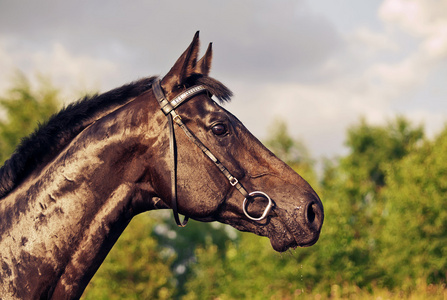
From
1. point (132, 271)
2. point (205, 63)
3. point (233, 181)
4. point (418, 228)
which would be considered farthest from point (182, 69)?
point (418, 228)

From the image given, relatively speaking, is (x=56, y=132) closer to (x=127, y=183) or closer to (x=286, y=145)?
(x=127, y=183)

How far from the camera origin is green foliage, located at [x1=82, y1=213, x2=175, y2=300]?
2041 centimetres

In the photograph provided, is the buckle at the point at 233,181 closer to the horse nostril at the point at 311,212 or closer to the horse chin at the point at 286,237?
the horse chin at the point at 286,237

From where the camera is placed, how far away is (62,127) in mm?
3064

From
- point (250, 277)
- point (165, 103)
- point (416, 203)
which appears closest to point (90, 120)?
point (165, 103)

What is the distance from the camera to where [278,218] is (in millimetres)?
2957

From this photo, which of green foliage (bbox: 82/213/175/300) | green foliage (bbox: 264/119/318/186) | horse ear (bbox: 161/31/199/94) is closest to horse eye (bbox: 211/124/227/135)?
horse ear (bbox: 161/31/199/94)

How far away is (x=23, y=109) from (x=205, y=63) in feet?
87.6

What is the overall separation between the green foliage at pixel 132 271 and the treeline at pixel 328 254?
0.05 meters

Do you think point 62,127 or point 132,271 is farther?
point 132,271

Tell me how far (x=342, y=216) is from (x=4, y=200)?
18385mm

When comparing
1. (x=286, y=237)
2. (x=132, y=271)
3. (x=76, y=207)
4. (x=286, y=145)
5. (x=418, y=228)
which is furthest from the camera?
(x=286, y=145)

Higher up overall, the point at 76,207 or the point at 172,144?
the point at 172,144

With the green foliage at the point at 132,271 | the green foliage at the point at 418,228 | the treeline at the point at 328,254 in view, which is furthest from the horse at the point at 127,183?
the green foliage at the point at 418,228
